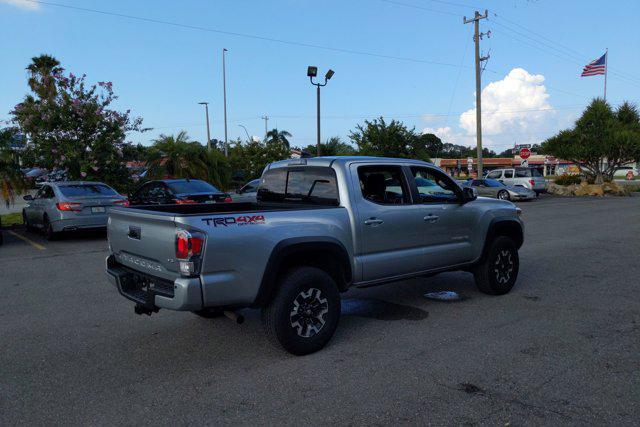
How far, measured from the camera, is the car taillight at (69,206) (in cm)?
1184

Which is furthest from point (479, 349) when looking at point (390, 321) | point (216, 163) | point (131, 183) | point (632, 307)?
point (216, 163)

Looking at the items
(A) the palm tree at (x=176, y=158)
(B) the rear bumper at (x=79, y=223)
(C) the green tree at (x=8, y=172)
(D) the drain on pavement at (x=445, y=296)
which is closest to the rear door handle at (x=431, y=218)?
(D) the drain on pavement at (x=445, y=296)

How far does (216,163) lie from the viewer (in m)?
25.0

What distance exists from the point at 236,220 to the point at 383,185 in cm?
202

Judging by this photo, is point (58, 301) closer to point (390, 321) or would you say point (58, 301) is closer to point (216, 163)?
point (390, 321)

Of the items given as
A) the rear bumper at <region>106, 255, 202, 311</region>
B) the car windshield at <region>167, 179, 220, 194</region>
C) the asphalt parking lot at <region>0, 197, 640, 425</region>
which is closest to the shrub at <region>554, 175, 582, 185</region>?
the car windshield at <region>167, 179, 220, 194</region>

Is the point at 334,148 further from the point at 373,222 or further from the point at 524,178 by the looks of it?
the point at 373,222

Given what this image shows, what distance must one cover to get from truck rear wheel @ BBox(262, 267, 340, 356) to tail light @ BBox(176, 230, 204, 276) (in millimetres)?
822

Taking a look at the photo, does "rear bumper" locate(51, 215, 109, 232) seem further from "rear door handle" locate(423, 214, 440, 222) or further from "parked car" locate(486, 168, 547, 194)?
"parked car" locate(486, 168, 547, 194)

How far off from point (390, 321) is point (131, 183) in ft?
49.2

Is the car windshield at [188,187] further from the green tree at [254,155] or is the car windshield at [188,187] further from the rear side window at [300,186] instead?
the green tree at [254,155]

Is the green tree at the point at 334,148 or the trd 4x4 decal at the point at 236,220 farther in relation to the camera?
the green tree at the point at 334,148

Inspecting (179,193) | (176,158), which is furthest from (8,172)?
(176,158)

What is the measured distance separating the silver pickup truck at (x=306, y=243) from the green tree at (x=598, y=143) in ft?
109
